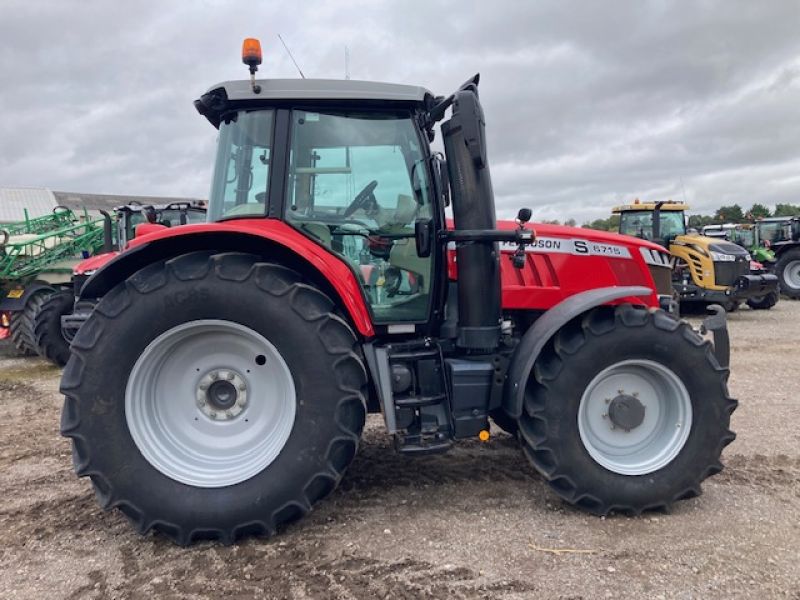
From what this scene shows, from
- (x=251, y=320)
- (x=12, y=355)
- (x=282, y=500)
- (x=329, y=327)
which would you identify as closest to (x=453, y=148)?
(x=329, y=327)

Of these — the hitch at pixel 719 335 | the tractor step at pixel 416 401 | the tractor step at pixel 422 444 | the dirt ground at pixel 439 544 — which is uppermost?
the hitch at pixel 719 335

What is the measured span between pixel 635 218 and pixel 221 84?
11.6 meters

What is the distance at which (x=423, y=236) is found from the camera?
10.8 ft

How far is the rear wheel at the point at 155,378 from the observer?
113 inches

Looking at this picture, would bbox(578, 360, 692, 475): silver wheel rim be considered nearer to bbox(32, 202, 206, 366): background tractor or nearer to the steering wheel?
the steering wheel

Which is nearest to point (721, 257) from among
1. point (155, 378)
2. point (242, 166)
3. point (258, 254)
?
point (242, 166)

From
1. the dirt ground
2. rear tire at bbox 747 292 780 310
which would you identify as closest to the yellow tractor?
rear tire at bbox 747 292 780 310

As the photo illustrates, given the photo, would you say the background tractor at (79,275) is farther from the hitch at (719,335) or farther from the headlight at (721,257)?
the headlight at (721,257)

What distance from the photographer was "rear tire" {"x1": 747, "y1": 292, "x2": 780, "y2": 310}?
1349cm

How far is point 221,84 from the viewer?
3240 mm

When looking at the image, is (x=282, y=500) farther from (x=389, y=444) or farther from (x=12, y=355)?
(x=12, y=355)

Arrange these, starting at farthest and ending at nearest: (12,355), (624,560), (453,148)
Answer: (12,355) < (453,148) < (624,560)

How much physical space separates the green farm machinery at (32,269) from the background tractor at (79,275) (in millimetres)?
199

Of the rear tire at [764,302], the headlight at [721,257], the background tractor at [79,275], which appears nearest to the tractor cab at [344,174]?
the background tractor at [79,275]
